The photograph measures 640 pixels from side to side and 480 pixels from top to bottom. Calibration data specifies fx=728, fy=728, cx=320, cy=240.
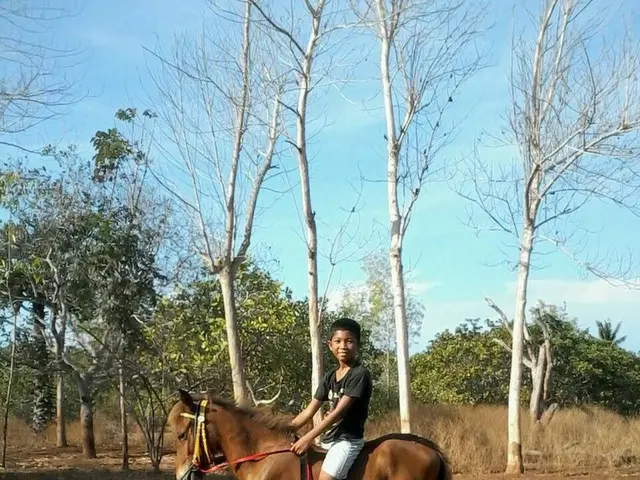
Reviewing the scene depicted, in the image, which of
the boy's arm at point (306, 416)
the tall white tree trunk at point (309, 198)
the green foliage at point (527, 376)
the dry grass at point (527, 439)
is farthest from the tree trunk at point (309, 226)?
the green foliage at point (527, 376)

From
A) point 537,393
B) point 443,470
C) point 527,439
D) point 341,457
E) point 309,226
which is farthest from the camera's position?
point 537,393

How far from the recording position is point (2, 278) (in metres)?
16.9

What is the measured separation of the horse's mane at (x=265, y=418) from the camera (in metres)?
4.91

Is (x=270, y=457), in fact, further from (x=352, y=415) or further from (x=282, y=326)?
(x=282, y=326)

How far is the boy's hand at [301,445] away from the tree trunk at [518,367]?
387 inches

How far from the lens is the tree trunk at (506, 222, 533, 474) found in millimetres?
13492

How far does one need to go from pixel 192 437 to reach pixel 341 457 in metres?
1.01

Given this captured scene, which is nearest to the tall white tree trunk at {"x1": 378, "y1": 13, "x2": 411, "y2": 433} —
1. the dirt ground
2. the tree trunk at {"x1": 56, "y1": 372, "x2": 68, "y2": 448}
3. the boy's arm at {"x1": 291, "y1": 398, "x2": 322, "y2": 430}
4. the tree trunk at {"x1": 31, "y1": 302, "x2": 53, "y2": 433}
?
the dirt ground

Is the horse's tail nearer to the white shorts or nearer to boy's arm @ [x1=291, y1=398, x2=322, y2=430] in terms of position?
the white shorts

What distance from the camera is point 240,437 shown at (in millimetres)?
4832

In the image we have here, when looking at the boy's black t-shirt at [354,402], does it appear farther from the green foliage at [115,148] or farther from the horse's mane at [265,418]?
A: the green foliage at [115,148]

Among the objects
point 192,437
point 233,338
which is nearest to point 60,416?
point 233,338

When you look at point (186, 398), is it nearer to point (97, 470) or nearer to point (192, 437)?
point (192, 437)

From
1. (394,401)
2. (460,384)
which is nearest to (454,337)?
(460,384)
